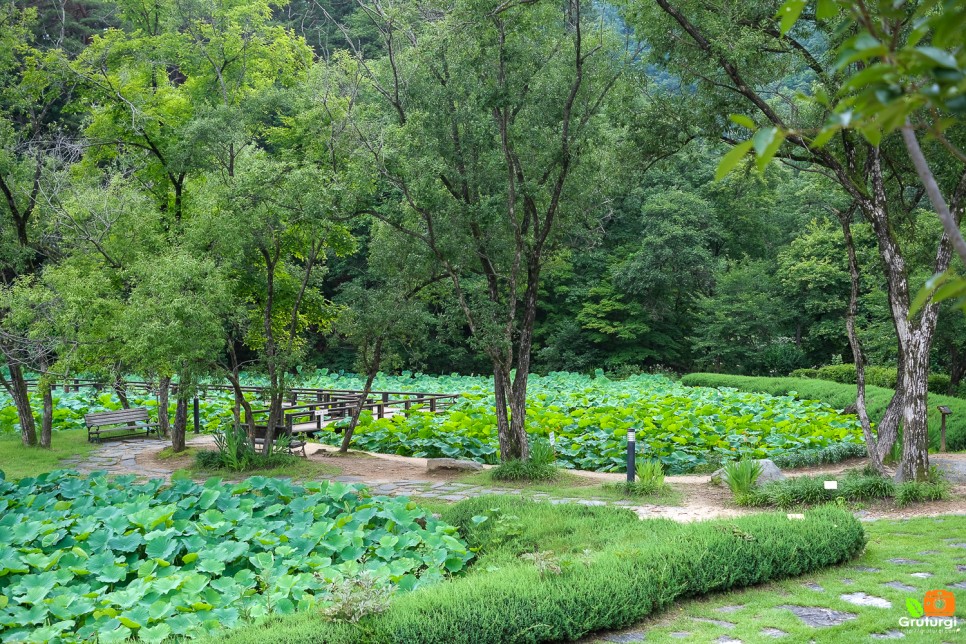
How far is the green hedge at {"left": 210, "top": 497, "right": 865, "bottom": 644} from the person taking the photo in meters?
4.19

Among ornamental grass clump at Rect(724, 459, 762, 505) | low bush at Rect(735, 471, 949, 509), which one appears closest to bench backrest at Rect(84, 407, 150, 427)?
ornamental grass clump at Rect(724, 459, 762, 505)

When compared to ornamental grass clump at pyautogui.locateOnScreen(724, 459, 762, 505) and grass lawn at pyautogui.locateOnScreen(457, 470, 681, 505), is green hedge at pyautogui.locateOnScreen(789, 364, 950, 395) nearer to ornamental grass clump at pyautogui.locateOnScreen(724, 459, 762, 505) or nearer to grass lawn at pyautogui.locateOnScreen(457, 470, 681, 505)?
ornamental grass clump at pyautogui.locateOnScreen(724, 459, 762, 505)

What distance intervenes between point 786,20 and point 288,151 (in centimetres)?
1085

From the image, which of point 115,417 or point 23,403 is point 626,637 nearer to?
point 23,403

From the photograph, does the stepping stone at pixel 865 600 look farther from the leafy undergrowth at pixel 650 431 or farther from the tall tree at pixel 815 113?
the leafy undergrowth at pixel 650 431

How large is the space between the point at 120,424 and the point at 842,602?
1392 cm

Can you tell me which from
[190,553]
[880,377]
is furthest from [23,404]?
[880,377]

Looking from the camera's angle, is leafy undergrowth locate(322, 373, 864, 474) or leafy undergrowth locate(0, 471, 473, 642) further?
leafy undergrowth locate(322, 373, 864, 474)

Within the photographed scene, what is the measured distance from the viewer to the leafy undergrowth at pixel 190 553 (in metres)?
4.79

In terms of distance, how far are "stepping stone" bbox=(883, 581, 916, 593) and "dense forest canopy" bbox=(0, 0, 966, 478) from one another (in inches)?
147

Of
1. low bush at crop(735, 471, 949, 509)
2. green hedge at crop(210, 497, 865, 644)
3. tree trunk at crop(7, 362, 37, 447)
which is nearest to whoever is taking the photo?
green hedge at crop(210, 497, 865, 644)

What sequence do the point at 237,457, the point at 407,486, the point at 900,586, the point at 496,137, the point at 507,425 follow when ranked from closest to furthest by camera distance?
1. the point at 900,586
2. the point at 407,486
3. the point at 496,137
4. the point at 507,425
5. the point at 237,457

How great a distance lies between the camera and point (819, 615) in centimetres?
470

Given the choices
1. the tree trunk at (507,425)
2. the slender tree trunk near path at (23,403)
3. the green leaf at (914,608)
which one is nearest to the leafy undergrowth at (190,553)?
the green leaf at (914,608)
